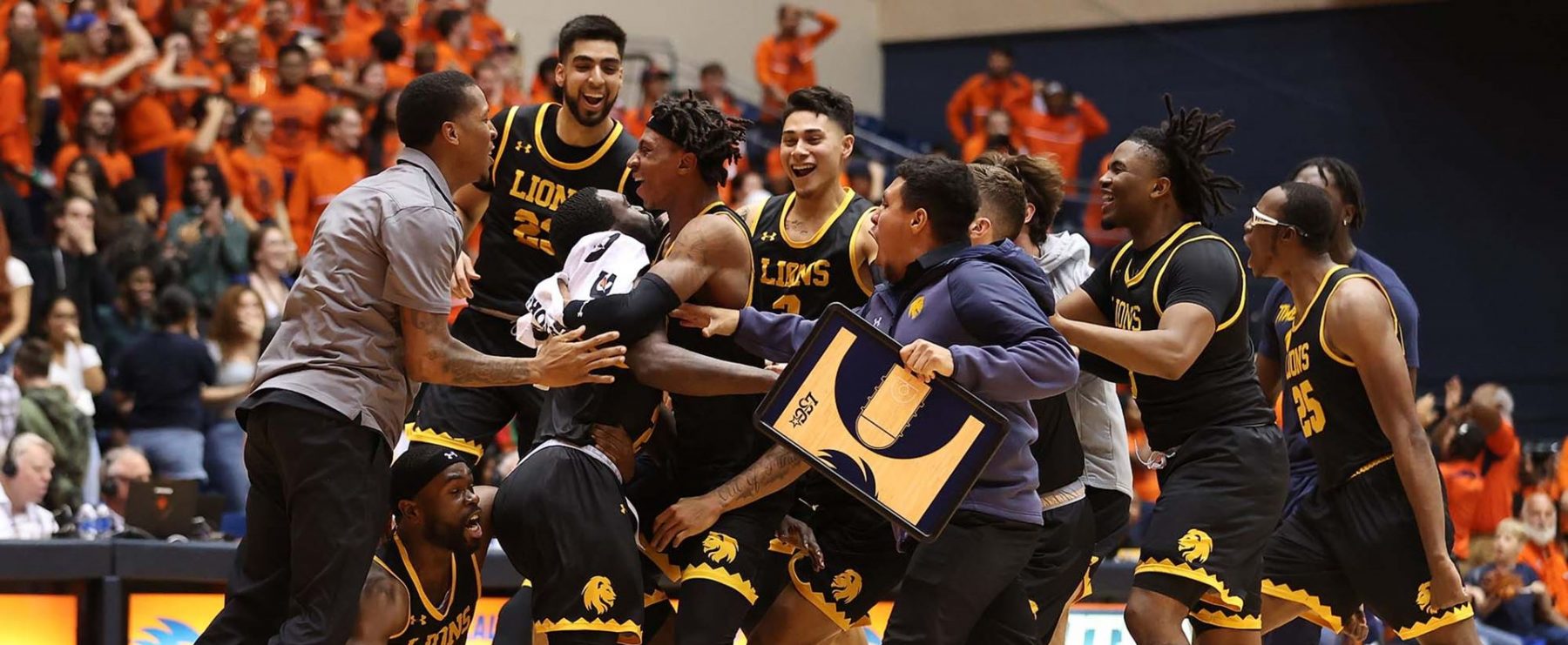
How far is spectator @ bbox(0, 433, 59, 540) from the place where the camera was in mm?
8508

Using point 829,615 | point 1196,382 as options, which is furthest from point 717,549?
point 1196,382

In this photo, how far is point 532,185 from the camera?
6.92 metres

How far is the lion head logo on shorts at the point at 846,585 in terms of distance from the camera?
5.95 metres

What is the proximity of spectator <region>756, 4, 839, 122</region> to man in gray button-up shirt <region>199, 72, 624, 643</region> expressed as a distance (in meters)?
14.4

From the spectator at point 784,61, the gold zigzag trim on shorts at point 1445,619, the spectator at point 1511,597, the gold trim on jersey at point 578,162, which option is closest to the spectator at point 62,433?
the gold trim on jersey at point 578,162

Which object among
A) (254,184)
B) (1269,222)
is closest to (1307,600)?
(1269,222)

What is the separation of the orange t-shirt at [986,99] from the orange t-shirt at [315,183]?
8369mm

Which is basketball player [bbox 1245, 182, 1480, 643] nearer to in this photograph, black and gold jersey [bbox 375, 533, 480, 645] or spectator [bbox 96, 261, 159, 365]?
black and gold jersey [bbox 375, 533, 480, 645]

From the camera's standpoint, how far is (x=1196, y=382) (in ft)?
20.0

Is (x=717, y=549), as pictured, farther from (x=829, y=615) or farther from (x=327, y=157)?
(x=327, y=157)

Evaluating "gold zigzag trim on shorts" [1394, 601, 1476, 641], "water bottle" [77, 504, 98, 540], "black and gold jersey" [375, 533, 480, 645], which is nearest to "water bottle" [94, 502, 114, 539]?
"water bottle" [77, 504, 98, 540]

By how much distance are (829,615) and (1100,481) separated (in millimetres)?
1308

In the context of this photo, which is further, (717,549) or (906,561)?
(906,561)

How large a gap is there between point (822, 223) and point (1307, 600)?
2188 millimetres
